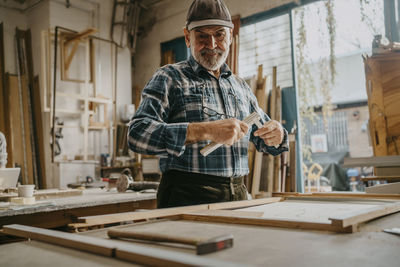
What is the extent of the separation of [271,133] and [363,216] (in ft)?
2.52

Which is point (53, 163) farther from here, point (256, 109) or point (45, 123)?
point (256, 109)

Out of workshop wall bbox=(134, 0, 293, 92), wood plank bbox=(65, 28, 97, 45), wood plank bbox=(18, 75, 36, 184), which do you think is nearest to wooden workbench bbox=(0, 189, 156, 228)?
wood plank bbox=(65, 28, 97, 45)

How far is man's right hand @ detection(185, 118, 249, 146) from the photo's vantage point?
1295 millimetres

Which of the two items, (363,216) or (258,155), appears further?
(258,155)

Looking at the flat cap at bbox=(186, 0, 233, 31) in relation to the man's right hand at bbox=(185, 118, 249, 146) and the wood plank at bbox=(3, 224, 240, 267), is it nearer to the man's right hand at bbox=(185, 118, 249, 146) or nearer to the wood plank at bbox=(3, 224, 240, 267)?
the man's right hand at bbox=(185, 118, 249, 146)

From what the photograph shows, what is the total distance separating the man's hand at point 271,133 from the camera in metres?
1.59

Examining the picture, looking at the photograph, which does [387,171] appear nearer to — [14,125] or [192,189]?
[192,189]

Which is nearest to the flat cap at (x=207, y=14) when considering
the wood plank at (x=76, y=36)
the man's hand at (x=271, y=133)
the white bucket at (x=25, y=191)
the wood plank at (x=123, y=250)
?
the man's hand at (x=271, y=133)

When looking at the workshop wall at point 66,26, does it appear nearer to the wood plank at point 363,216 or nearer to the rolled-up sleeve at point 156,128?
the rolled-up sleeve at point 156,128

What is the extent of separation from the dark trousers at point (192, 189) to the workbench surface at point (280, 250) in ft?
1.88

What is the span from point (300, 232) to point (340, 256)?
0.22m

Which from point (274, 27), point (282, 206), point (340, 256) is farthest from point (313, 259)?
point (274, 27)

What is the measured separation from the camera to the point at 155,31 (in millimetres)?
7465

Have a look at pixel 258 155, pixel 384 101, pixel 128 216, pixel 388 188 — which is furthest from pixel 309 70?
pixel 128 216
